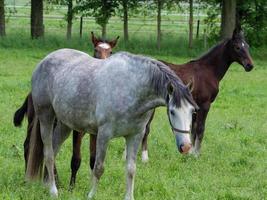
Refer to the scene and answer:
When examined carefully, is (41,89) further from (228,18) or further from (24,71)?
(228,18)

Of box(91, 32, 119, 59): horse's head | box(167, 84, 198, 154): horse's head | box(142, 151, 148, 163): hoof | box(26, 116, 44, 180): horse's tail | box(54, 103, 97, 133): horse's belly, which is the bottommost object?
box(142, 151, 148, 163): hoof

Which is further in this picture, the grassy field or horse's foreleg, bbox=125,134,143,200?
the grassy field

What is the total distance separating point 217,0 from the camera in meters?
27.8

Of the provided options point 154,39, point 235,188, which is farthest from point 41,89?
point 154,39

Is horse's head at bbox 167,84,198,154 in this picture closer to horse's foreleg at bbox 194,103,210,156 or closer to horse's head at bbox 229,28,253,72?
horse's foreleg at bbox 194,103,210,156

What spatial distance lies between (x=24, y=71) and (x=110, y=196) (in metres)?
12.2

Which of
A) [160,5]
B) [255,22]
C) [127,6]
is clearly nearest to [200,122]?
[160,5]

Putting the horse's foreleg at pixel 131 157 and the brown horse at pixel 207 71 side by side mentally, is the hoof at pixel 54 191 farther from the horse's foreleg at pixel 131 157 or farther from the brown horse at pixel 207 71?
the brown horse at pixel 207 71

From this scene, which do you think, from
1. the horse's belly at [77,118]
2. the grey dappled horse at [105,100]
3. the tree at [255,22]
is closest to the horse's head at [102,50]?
the grey dappled horse at [105,100]

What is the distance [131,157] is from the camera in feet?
21.7

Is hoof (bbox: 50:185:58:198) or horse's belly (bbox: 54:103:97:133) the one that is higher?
horse's belly (bbox: 54:103:97:133)

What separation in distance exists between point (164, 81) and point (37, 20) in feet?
74.6

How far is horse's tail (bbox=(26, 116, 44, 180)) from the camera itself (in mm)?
7289

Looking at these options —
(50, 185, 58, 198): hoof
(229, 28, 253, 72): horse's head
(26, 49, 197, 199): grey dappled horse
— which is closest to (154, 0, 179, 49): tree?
(229, 28, 253, 72): horse's head
